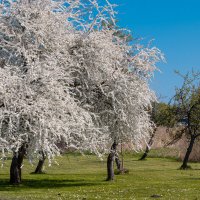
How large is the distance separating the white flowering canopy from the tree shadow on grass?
2.79 metres

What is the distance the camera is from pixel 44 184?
35562mm

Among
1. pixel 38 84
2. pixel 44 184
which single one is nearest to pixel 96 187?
pixel 44 184

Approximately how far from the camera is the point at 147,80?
37625mm

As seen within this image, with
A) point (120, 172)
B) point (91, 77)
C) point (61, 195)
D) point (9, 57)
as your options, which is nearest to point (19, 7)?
point (9, 57)

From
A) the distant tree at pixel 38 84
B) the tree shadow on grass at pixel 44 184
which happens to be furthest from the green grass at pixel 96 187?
the distant tree at pixel 38 84

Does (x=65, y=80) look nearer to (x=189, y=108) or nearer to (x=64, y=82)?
(x=64, y=82)

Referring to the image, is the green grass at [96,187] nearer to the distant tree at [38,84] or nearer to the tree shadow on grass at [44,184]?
the tree shadow on grass at [44,184]

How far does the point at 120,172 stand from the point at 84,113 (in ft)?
44.9

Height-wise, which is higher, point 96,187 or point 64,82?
point 64,82

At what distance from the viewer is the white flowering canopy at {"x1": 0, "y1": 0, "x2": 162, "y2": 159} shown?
92.8 ft

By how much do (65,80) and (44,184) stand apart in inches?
302

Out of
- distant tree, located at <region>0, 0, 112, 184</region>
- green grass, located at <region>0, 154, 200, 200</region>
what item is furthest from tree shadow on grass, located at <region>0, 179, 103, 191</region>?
distant tree, located at <region>0, 0, 112, 184</region>

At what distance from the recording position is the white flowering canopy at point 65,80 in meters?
28.3

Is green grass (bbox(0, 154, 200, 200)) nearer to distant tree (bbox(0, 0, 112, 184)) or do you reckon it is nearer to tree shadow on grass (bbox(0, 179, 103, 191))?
tree shadow on grass (bbox(0, 179, 103, 191))
